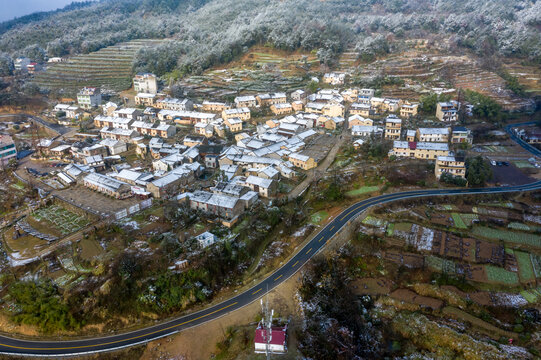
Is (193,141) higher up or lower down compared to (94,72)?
lower down

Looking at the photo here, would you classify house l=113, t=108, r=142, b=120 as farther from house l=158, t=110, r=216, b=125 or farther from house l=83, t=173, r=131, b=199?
house l=83, t=173, r=131, b=199

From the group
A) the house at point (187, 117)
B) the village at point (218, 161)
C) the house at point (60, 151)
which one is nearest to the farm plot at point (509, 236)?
the village at point (218, 161)

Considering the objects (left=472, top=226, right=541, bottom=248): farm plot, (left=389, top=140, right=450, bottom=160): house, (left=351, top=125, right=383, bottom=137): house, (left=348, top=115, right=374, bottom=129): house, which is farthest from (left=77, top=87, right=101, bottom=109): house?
(left=472, top=226, right=541, bottom=248): farm plot

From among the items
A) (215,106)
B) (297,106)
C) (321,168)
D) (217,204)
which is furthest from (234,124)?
(217,204)

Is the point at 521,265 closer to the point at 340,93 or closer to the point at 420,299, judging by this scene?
the point at 420,299

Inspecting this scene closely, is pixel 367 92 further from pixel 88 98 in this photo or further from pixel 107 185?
pixel 88 98

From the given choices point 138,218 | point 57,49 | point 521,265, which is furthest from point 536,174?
point 57,49
